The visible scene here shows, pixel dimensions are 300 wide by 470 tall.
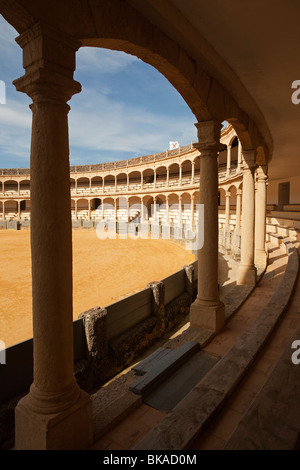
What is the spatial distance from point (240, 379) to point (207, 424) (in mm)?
780

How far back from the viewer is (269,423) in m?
2.08

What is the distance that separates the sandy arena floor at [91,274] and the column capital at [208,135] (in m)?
5.17

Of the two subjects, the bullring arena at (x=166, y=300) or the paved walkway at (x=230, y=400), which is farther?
the paved walkway at (x=230, y=400)

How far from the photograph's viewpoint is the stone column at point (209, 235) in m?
4.23

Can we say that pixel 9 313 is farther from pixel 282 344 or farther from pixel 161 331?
pixel 282 344

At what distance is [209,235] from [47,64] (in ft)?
Answer: 10.2

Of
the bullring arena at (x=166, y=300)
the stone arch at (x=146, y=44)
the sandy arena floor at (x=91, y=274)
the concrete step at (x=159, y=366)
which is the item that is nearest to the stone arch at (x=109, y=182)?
the sandy arena floor at (x=91, y=274)

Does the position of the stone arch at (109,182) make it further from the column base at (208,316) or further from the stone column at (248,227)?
the column base at (208,316)

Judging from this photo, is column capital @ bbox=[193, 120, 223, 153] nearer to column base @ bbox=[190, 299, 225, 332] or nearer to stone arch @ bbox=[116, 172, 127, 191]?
column base @ bbox=[190, 299, 225, 332]

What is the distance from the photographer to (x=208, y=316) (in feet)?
14.1

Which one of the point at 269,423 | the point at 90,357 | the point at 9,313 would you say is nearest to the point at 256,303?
the point at 90,357

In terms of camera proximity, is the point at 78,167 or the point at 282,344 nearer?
the point at 282,344

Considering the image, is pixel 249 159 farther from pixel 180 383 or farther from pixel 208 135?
pixel 180 383

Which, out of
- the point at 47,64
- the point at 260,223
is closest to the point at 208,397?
the point at 47,64
